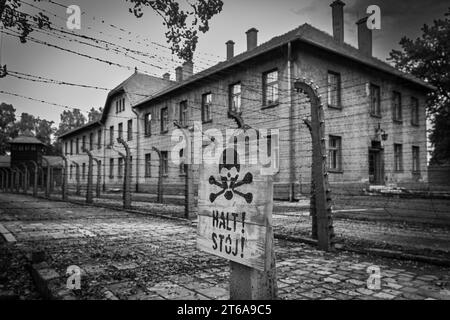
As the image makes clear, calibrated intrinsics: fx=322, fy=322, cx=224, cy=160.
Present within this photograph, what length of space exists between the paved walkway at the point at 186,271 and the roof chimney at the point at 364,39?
19.7 meters

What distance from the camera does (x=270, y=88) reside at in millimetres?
15352

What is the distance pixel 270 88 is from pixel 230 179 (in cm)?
1351

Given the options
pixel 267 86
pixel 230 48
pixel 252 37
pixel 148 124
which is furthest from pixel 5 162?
pixel 267 86

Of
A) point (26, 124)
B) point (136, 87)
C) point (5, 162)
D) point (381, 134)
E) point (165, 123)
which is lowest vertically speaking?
point (5, 162)

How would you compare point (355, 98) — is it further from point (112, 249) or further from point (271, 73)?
point (112, 249)

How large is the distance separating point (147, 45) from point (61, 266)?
4.46 meters

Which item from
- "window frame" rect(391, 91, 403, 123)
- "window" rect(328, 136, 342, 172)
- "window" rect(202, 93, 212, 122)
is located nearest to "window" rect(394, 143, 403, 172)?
"window frame" rect(391, 91, 403, 123)

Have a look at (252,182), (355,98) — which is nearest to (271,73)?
(355,98)

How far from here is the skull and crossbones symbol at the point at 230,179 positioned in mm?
2357

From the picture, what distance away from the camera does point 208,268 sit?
152 inches

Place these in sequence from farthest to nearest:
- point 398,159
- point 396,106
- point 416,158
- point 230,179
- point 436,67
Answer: point 436,67 → point 416,158 → point 396,106 → point 398,159 → point 230,179

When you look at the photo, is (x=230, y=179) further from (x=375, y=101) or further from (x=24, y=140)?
(x=24, y=140)

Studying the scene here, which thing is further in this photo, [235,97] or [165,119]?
[165,119]

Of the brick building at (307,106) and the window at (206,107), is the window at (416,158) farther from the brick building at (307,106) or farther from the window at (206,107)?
the window at (206,107)
